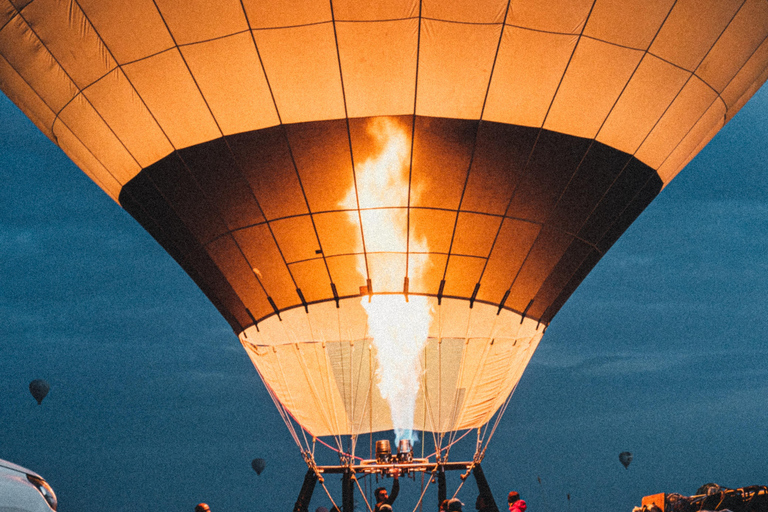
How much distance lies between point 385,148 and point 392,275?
60.9 inches

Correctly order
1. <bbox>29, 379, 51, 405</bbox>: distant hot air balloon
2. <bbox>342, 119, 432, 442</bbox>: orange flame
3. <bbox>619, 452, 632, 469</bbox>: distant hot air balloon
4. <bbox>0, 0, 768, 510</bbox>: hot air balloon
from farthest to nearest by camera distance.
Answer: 1. <bbox>619, 452, 632, 469</bbox>: distant hot air balloon
2. <bbox>29, 379, 51, 405</bbox>: distant hot air balloon
3. <bbox>342, 119, 432, 442</bbox>: orange flame
4. <bbox>0, 0, 768, 510</bbox>: hot air balloon

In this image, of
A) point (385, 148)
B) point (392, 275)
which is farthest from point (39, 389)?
point (385, 148)

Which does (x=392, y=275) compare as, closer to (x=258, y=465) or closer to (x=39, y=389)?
(x=39, y=389)

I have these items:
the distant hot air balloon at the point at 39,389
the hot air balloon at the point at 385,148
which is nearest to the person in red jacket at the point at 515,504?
the hot air balloon at the point at 385,148

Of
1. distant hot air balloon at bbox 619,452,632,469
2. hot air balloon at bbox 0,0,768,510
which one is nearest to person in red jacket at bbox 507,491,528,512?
hot air balloon at bbox 0,0,768,510

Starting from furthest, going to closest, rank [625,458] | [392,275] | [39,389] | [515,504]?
[625,458] → [39,389] → [392,275] → [515,504]

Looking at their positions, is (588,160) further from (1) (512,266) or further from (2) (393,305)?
(2) (393,305)

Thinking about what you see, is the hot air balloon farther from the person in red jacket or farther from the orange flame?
the person in red jacket

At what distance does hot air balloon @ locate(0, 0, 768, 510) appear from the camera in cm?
600

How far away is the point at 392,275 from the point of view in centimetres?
751

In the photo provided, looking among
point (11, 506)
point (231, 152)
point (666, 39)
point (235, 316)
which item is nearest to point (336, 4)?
point (231, 152)

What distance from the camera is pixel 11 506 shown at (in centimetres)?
264

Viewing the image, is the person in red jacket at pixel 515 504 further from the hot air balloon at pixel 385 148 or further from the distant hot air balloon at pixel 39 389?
the distant hot air balloon at pixel 39 389

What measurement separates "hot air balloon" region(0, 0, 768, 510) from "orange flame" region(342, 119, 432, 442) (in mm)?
25
